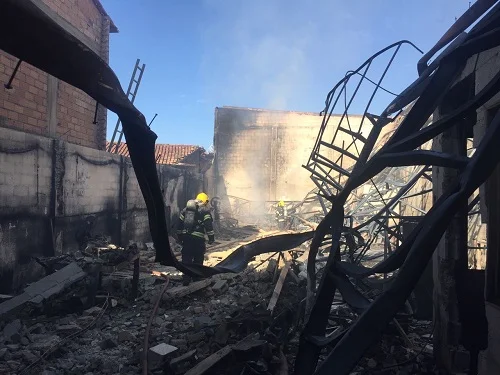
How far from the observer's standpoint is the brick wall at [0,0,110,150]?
925 centimetres

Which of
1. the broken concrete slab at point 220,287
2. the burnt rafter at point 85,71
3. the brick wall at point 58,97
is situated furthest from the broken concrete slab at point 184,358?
the brick wall at point 58,97

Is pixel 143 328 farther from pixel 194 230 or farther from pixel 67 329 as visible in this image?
pixel 194 230

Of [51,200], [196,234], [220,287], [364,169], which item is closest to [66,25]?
[51,200]

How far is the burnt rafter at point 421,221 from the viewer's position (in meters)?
1.54

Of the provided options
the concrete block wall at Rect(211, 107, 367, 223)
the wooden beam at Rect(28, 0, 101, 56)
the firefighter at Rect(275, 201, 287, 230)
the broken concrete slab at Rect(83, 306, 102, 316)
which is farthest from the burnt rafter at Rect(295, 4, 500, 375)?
the concrete block wall at Rect(211, 107, 367, 223)

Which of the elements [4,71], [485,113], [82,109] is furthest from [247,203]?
[485,113]

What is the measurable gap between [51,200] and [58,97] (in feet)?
14.0

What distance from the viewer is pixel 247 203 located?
2641 cm

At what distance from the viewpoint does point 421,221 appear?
1.90m

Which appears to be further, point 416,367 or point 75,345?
point 75,345

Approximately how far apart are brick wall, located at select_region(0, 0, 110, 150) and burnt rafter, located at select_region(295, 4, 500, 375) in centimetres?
944

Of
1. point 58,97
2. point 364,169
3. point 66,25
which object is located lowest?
Answer: point 364,169

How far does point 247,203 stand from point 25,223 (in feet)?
64.0

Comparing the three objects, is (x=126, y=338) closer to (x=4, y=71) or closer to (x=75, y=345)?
(x=75, y=345)
